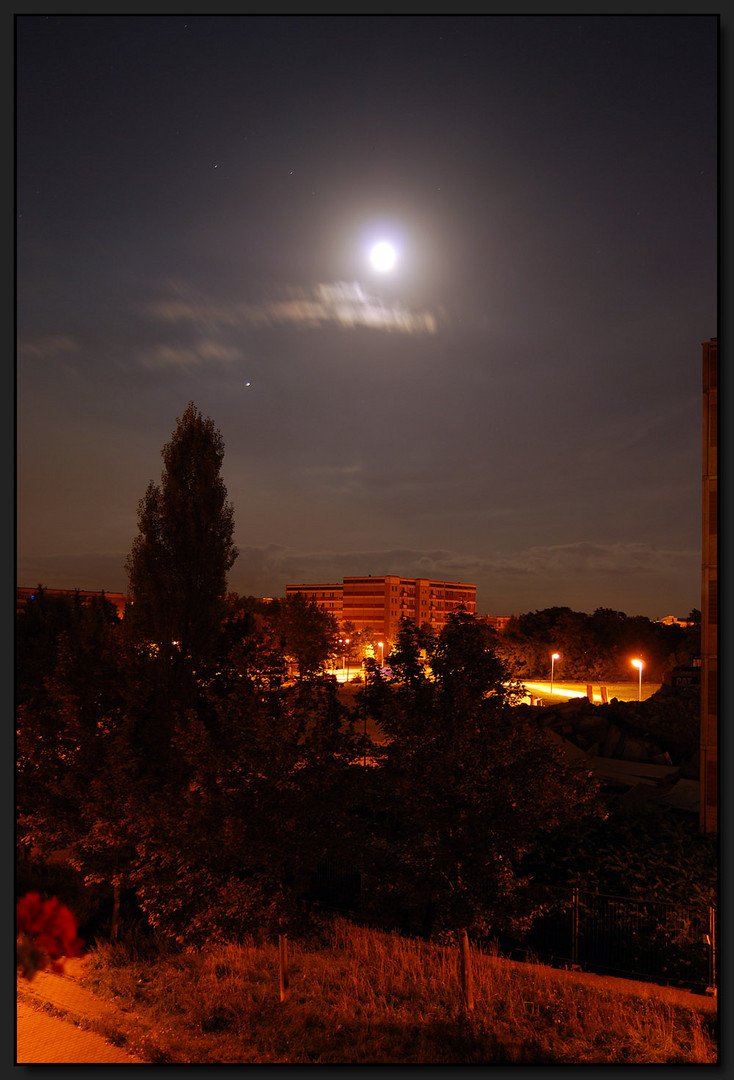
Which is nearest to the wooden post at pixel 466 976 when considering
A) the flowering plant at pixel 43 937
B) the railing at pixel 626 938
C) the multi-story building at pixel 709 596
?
Answer: the railing at pixel 626 938

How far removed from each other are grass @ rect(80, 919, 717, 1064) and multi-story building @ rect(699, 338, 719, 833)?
267cm

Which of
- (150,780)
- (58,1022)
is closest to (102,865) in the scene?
(150,780)

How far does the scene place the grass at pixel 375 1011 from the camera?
6297mm

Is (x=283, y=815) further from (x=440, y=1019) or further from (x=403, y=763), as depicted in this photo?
(x=440, y=1019)

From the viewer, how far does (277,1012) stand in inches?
284

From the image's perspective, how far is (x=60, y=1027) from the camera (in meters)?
6.45

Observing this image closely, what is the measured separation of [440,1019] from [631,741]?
17102 millimetres

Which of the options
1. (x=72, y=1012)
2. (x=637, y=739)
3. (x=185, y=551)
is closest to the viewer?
(x=72, y=1012)

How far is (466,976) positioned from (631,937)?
2473mm

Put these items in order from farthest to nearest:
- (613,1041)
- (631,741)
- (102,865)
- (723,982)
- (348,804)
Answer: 1. (631,741)
2. (102,865)
3. (348,804)
4. (613,1041)
5. (723,982)

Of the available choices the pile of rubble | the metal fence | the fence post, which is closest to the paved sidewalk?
the metal fence

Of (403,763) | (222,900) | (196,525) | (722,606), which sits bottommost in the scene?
(222,900)

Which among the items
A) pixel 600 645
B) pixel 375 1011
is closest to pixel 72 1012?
pixel 375 1011

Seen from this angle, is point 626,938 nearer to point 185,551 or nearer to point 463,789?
point 463,789
